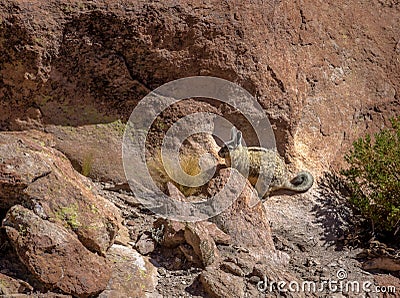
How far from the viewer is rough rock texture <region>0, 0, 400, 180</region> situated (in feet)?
17.1

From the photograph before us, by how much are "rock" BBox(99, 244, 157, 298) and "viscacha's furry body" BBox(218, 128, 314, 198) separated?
1.64 meters

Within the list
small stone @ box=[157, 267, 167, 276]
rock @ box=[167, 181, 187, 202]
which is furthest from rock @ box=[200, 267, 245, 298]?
rock @ box=[167, 181, 187, 202]

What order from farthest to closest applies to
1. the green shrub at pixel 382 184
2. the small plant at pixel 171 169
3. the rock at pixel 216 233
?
the green shrub at pixel 382 184, the small plant at pixel 171 169, the rock at pixel 216 233

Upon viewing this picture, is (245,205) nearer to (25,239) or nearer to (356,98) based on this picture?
(25,239)

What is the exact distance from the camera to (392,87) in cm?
702

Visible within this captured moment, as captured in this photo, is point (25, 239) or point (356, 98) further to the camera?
point (356, 98)

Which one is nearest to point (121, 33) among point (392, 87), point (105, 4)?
point (105, 4)

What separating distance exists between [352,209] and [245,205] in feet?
4.71

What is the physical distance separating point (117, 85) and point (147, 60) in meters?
0.39

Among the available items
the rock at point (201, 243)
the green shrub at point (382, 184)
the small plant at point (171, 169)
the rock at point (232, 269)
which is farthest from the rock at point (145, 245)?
the green shrub at point (382, 184)

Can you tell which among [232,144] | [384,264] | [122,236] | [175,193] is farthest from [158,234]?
[384,264]

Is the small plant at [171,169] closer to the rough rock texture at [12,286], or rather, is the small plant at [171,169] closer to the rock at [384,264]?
the rock at [384,264]

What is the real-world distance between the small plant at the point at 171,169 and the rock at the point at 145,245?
2.48 feet

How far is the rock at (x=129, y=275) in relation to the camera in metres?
3.89
